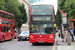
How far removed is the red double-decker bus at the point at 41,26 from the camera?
55.0 ft

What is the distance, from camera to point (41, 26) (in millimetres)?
16938

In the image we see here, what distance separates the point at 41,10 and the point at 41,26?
4.95 feet

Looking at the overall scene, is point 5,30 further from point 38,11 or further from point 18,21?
point 18,21

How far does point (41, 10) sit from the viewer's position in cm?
1728

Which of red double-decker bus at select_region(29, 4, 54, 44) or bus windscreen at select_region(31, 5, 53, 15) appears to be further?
bus windscreen at select_region(31, 5, 53, 15)

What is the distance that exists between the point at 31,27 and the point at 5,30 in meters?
8.01

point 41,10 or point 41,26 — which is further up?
point 41,10

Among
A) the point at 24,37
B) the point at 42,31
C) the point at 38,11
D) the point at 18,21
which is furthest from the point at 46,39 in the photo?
the point at 18,21

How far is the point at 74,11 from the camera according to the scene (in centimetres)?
2689

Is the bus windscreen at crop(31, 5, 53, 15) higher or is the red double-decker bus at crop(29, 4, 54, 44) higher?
the bus windscreen at crop(31, 5, 53, 15)

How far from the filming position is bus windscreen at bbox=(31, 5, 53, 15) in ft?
55.9

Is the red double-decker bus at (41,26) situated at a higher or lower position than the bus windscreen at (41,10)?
lower

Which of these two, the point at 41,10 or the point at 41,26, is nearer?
the point at 41,26

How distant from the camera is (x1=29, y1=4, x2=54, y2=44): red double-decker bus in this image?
55.0 feet
